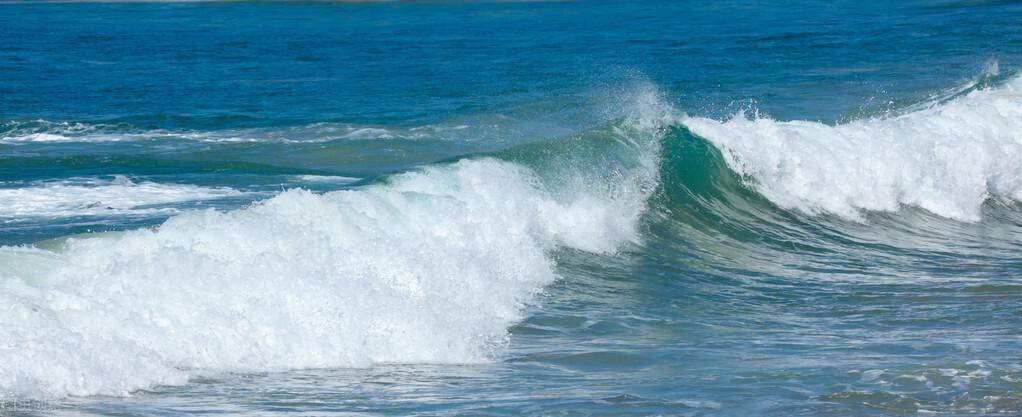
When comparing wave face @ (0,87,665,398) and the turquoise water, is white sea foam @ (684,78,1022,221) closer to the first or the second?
the turquoise water

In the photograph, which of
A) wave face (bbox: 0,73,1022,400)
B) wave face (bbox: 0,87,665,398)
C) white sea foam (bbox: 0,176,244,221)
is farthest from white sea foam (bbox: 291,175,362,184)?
wave face (bbox: 0,87,665,398)

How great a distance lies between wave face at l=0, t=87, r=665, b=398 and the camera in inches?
260

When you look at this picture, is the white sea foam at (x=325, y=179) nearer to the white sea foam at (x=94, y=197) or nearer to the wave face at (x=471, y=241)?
the wave face at (x=471, y=241)

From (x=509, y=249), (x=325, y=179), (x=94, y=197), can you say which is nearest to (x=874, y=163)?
(x=325, y=179)

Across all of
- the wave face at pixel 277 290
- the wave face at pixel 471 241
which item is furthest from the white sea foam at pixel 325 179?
the wave face at pixel 277 290

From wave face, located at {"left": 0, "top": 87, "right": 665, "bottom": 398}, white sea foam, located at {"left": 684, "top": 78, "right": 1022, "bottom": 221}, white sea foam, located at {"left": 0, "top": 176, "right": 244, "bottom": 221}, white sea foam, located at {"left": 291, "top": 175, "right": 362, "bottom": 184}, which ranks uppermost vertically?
white sea foam, located at {"left": 684, "top": 78, "right": 1022, "bottom": 221}

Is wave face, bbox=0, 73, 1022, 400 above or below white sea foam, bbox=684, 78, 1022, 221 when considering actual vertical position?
below

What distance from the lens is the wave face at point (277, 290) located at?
21.7 feet

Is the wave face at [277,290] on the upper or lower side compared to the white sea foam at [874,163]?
lower

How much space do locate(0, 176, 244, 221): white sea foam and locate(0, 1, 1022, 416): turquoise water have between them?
2.9 inches

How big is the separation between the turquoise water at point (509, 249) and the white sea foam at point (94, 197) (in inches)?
2.9

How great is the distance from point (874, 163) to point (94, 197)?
26.6ft

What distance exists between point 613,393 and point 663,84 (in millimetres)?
19907

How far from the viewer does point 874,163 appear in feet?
47.8
